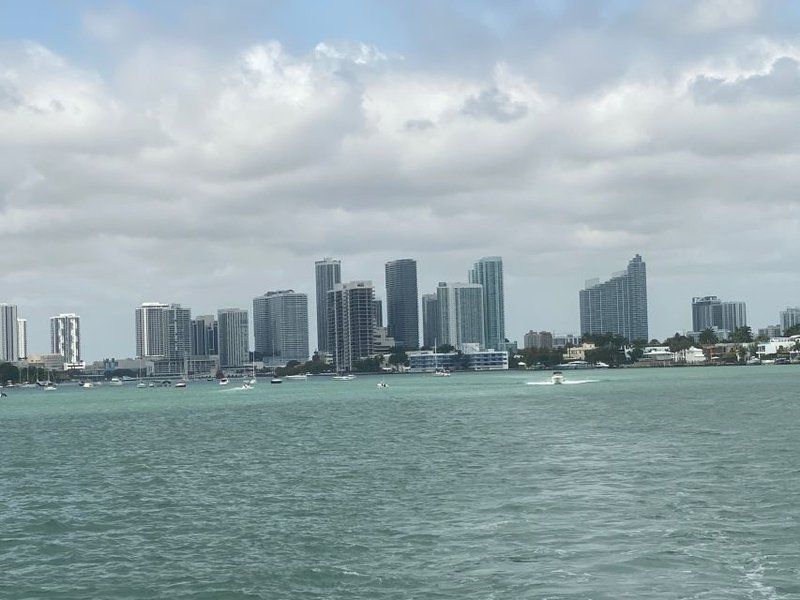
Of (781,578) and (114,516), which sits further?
(114,516)

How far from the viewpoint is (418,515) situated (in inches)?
1451

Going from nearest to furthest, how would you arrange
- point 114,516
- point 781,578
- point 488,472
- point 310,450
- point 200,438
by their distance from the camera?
1. point 781,578
2. point 114,516
3. point 488,472
4. point 310,450
5. point 200,438

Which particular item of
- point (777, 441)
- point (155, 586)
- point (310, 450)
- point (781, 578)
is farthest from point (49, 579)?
point (777, 441)

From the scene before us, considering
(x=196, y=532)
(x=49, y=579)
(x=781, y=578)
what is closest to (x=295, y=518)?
(x=196, y=532)

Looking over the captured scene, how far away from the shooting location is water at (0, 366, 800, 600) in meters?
27.0

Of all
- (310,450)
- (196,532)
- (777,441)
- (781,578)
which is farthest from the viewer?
(310,450)

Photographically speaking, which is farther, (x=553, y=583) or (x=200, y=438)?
(x=200, y=438)

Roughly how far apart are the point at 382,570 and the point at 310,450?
1436 inches

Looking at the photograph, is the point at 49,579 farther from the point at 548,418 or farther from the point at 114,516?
the point at 548,418

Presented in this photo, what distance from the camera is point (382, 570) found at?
28.4 meters

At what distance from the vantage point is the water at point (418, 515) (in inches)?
1065

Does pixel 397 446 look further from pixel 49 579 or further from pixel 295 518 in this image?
pixel 49 579

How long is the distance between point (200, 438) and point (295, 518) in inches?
1683

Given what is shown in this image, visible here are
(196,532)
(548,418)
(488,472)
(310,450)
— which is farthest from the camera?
(548,418)
